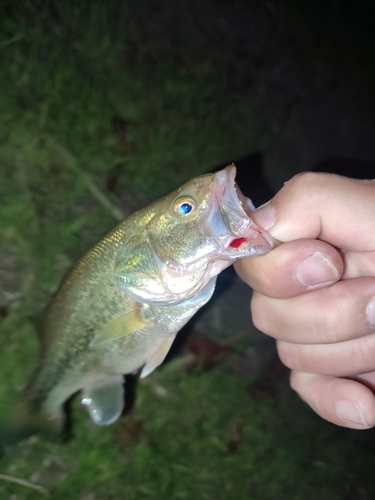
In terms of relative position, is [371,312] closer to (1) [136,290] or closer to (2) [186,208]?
(2) [186,208]

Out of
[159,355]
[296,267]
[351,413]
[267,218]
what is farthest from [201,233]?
[351,413]

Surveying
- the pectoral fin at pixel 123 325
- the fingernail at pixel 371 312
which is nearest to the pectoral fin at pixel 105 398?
the pectoral fin at pixel 123 325

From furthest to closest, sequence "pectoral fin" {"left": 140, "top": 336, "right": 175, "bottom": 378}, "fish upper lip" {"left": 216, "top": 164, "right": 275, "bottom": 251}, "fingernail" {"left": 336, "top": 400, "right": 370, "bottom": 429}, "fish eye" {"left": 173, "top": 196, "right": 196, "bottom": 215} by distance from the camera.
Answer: "pectoral fin" {"left": 140, "top": 336, "right": 175, "bottom": 378}
"fingernail" {"left": 336, "top": 400, "right": 370, "bottom": 429}
"fish eye" {"left": 173, "top": 196, "right": 196, "bottom": 215}
"fish upper lip" {"left": 216, "top": 164, "right": 275, "bottom": 251}

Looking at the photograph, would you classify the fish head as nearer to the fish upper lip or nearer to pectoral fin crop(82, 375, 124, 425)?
the fish upper lip

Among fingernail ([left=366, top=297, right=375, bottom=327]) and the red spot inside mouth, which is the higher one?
the red spot inside mouth

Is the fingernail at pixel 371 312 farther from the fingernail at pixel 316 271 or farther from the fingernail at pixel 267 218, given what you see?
the fingernail at pixel 267 218

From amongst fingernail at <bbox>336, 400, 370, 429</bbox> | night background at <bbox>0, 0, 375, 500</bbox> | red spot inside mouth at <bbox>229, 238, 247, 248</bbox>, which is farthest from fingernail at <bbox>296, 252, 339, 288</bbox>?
night background at <bbox>0, 0, 375, 500</bbox>
